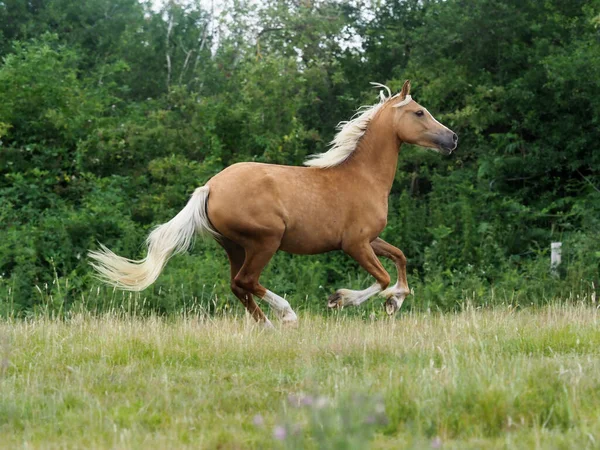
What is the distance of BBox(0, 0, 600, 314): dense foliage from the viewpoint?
14.6 metres

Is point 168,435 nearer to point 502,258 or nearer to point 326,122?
point 502,258

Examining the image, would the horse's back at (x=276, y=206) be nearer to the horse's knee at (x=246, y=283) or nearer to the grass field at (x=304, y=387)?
the horse's knee at (x=246, y=283)

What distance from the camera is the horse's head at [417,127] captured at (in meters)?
9.92

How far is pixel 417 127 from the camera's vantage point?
390 inches

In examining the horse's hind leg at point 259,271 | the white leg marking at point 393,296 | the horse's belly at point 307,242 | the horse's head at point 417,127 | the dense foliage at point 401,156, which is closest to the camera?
the horse's hind leg at point 259,271

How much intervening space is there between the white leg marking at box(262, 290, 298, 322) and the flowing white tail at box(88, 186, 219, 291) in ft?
2.78

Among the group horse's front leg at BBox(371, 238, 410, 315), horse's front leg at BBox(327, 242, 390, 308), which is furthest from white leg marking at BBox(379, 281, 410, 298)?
horse's front leg at BBox(327, 242, 390, 308)

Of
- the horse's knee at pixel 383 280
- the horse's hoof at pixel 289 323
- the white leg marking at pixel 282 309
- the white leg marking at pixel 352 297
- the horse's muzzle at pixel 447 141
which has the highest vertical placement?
the horse's muzzle at pixel 447 141

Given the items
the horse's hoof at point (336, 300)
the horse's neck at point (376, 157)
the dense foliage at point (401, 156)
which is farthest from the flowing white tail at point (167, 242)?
the dense foliage at point (401, 156)

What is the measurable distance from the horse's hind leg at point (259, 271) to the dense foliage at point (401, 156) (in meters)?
3.97

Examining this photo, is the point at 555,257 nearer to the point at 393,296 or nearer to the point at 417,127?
the point at 417,127

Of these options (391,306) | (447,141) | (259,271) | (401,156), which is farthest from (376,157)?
(401,156)

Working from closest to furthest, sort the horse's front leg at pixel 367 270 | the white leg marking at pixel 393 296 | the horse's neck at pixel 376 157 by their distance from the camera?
1. the horse's front leg at pixel 367 270
2. the white leg marking at pixel 393 296
3. the horse's neck at pixel 376 157

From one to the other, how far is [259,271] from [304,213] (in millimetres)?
733
